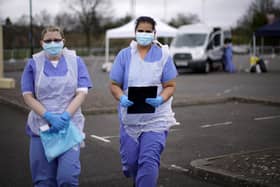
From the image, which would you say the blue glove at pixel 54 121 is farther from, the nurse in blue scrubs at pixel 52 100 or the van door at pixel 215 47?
the van door at pixel 215 47

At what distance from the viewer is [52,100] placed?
4277mm

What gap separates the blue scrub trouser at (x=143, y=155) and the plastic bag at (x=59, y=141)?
52 cm

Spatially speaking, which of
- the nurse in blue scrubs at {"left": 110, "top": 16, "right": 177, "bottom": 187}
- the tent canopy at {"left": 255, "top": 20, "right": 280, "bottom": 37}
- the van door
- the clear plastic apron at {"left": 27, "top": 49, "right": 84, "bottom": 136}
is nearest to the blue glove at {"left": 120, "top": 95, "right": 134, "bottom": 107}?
the nurse in blue scrubs at {"left": 110, "top": 16, "right": 177, "bottom": 187}

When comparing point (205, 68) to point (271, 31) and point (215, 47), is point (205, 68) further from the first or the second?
point (271, 31)

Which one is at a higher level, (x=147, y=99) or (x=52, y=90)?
(x=52, y=90)

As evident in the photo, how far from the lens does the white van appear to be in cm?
2706

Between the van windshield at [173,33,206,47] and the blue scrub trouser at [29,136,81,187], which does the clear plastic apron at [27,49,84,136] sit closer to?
the blue scrub trouser at [29,136,81,187]

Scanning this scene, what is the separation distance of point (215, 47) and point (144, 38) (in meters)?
24.8

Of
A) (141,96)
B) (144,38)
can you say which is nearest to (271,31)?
(144,38)

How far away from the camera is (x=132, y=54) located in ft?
15.3

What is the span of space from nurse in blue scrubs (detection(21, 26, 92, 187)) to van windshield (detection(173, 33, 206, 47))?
78.3 feet

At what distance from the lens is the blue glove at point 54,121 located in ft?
13.6

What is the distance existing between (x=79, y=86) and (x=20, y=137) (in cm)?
485

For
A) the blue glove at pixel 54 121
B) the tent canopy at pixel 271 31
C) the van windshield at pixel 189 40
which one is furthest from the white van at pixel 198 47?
→ the blue glove at pixel 54 121
